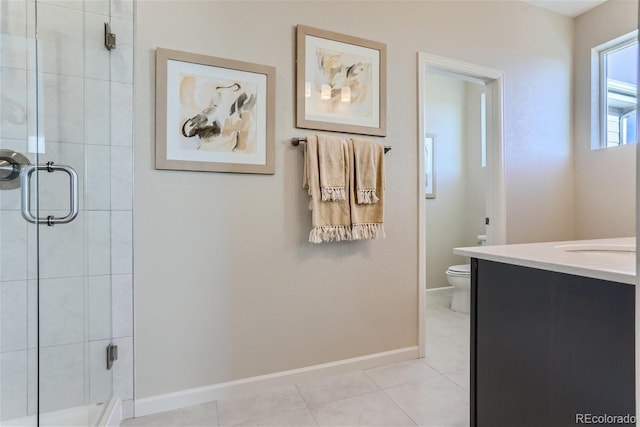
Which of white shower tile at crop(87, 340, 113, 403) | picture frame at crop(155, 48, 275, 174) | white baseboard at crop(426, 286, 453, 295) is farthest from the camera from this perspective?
white baseboard at crop(426, 286, 453, 295)

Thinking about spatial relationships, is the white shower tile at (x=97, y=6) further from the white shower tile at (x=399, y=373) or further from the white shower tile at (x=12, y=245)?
the white shower tile at (x=399, y=373)

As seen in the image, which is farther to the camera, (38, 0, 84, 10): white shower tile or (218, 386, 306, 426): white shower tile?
(218, 386, 306, 426): white shower tile

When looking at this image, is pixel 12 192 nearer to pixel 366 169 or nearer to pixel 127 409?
pixel 127 409

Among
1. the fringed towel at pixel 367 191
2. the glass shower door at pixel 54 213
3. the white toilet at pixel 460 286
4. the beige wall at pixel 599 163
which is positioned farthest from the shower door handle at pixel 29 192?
the beige wall at pixel 599 163

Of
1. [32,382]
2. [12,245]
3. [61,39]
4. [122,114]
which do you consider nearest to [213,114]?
[122,114]

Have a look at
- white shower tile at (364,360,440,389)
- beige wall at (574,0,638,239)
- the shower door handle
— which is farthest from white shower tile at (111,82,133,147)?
beige wall at (574,0,638,239)

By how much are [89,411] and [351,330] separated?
1326mm

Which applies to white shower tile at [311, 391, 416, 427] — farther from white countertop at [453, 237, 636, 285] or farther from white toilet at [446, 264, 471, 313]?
white toilet at [446, 264, 471, 313]

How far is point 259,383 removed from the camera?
175 centimetres

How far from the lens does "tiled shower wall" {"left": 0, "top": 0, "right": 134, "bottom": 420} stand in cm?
130

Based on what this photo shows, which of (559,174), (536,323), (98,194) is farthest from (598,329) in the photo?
(559,174)

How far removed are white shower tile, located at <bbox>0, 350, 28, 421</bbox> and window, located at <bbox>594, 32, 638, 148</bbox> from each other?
3943mm

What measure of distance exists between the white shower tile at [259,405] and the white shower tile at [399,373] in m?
0.47

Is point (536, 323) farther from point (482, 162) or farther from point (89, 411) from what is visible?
point (482, 162)
